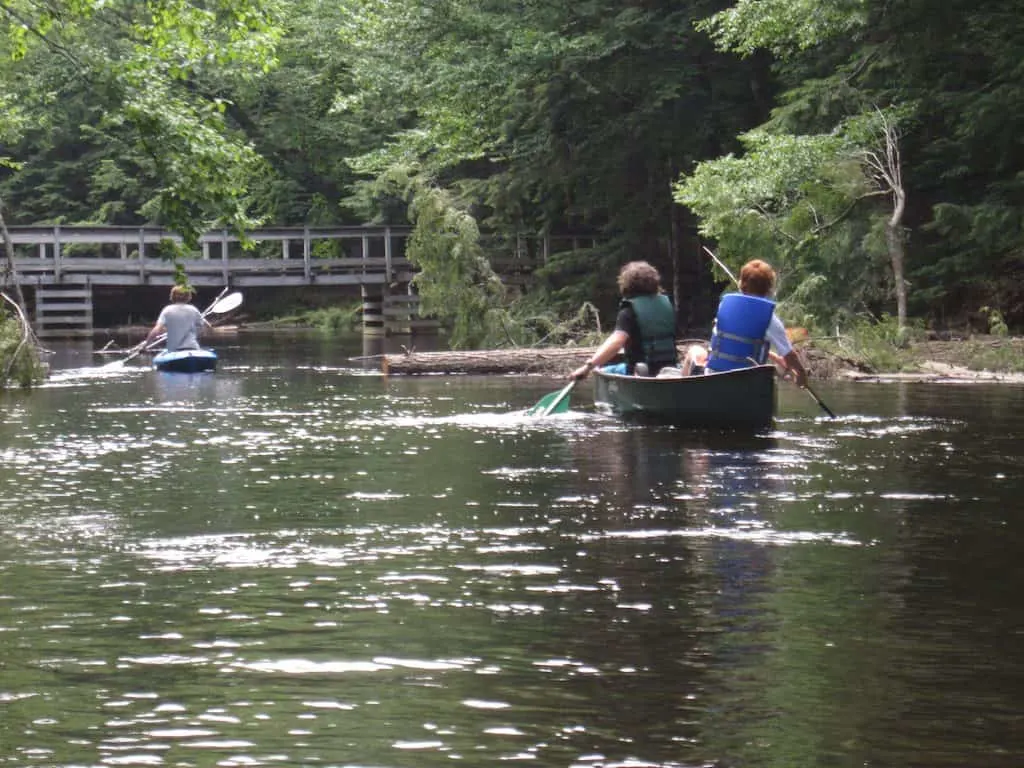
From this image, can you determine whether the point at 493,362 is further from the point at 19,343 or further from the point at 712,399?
the point at 712,399

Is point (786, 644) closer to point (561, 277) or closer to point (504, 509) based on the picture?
point (504, 509)

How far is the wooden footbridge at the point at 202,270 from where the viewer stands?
4500 cm

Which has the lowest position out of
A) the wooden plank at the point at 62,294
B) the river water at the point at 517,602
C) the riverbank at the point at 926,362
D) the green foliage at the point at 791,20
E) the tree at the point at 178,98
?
the river water at the point at 517,602

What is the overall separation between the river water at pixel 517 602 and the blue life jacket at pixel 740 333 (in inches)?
29.6

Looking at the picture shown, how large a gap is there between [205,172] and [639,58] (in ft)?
63.1

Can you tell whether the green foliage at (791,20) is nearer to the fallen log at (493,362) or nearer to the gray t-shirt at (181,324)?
the fallen log at (493,362)

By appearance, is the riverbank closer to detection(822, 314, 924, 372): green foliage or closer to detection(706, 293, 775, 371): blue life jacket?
detection(822, 314, 924, 372): green foliage

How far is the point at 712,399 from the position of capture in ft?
48.2

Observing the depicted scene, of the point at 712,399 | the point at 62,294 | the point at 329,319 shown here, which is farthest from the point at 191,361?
the point at 329,319

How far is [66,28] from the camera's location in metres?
19.1

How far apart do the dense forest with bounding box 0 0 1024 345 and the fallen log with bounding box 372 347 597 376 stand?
3.23 metres

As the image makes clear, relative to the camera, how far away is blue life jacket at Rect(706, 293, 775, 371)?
1452 cm

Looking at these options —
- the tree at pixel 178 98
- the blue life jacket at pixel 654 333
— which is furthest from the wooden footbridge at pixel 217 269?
the blue life jacket at pixel 654 333

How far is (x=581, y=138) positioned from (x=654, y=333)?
21.9 metres
